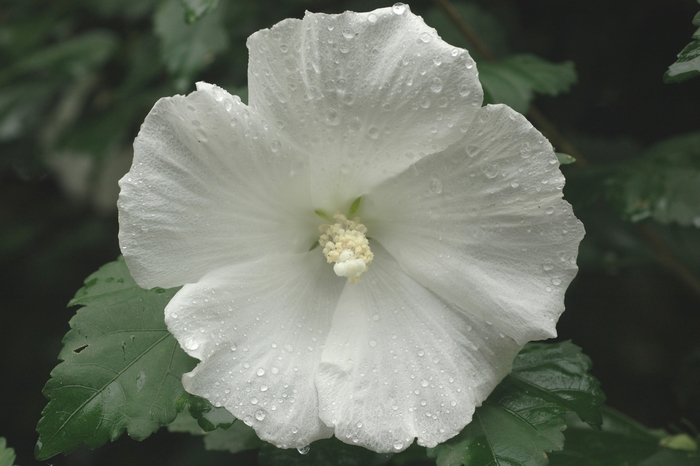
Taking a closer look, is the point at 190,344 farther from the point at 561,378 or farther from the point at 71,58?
the point at 71,58

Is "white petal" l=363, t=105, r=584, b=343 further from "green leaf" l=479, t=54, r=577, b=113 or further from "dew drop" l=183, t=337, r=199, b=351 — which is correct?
"dew drop" l=183, t=337, r=199, b=351

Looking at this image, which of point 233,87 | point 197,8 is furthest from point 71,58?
point 197,8

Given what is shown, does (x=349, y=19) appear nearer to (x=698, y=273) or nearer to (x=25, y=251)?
(x=698, y=273)

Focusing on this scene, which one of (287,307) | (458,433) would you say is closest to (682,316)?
(458,433)

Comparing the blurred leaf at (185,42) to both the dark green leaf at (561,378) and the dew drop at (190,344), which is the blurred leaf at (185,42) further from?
the dark green leaf at (561,378)

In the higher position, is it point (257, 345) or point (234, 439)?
point (257, 345)

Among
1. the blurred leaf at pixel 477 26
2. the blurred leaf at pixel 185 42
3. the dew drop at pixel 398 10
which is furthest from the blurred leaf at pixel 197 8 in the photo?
the blurred leaf at pixel 477 26

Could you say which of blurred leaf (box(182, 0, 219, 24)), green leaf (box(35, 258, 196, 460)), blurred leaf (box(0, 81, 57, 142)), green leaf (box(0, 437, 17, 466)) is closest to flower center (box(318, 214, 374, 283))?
green leaf (box(35, 258, 196, 460))

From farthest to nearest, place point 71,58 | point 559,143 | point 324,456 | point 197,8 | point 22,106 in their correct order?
1. point 22,106
2. point 71,58
3. point 559,143
4. point 197,8
5. point 324,456
